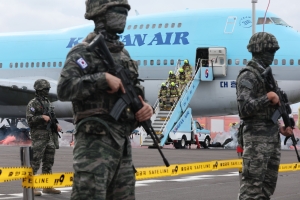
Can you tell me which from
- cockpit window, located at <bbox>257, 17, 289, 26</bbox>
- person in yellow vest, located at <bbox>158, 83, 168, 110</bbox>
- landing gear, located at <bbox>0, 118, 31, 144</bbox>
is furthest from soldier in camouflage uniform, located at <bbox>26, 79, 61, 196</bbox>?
landing gear, located at <bbox>0, 118, 31, 144</bbox>

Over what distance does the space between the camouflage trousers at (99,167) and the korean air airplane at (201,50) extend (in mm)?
22139

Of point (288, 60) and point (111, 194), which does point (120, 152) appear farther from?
point (288, 60)

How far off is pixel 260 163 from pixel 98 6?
271 cm

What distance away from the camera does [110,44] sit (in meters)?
4.95

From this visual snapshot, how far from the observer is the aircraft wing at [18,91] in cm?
3120

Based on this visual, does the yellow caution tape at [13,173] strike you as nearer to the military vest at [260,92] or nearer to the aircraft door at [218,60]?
the military vest at [260,92]

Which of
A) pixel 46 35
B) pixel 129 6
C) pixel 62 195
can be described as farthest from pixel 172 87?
pixel 129 6

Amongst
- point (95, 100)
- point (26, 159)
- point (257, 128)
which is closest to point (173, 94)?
point (257, 128)

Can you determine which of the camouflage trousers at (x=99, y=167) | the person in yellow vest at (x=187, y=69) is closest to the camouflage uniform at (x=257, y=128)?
the camouflage trousers at (x=99, y=167)

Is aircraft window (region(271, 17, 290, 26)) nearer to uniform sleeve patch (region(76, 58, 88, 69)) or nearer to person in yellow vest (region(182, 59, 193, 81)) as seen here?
person in yellow vest (region(182, 59, 193, 81))

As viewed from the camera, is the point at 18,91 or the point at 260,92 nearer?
the point at 260,92

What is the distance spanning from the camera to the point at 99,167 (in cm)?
477

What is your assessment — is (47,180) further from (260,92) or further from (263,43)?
(263,43)

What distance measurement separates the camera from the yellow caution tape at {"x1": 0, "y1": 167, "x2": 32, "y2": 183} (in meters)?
6.78
